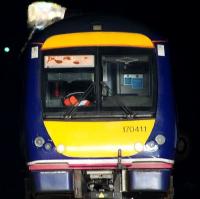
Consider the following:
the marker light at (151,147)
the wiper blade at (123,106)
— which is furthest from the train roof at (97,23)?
the marker light at (151,147)

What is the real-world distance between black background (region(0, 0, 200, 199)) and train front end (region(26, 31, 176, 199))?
4.82 metres

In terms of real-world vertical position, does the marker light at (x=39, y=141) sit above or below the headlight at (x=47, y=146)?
above

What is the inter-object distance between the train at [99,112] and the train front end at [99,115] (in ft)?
0.04

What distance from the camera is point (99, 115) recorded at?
30.4 ft

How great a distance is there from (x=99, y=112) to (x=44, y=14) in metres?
4.75

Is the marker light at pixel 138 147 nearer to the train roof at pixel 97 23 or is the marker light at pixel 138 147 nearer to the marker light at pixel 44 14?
the train roof at pixel 97 23

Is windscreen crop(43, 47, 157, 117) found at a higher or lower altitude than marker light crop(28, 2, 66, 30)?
lower

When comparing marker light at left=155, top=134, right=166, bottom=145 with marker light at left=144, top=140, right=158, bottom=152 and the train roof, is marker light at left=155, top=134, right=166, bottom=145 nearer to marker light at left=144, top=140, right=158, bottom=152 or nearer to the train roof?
marker light at left=144, top=140, right=158, bottom=152

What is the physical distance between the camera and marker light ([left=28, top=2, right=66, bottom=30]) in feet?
43.8

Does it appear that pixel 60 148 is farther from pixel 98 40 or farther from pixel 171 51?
pixel 171 51

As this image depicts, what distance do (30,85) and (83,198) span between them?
1.65 meters

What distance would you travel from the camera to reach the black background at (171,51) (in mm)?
15630

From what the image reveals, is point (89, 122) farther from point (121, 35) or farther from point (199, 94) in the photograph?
point (199, 94)

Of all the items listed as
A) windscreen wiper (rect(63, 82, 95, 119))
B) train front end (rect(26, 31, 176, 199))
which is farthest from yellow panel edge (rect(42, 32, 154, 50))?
windscreen wiper (rect(63, 82, 95, 119))
